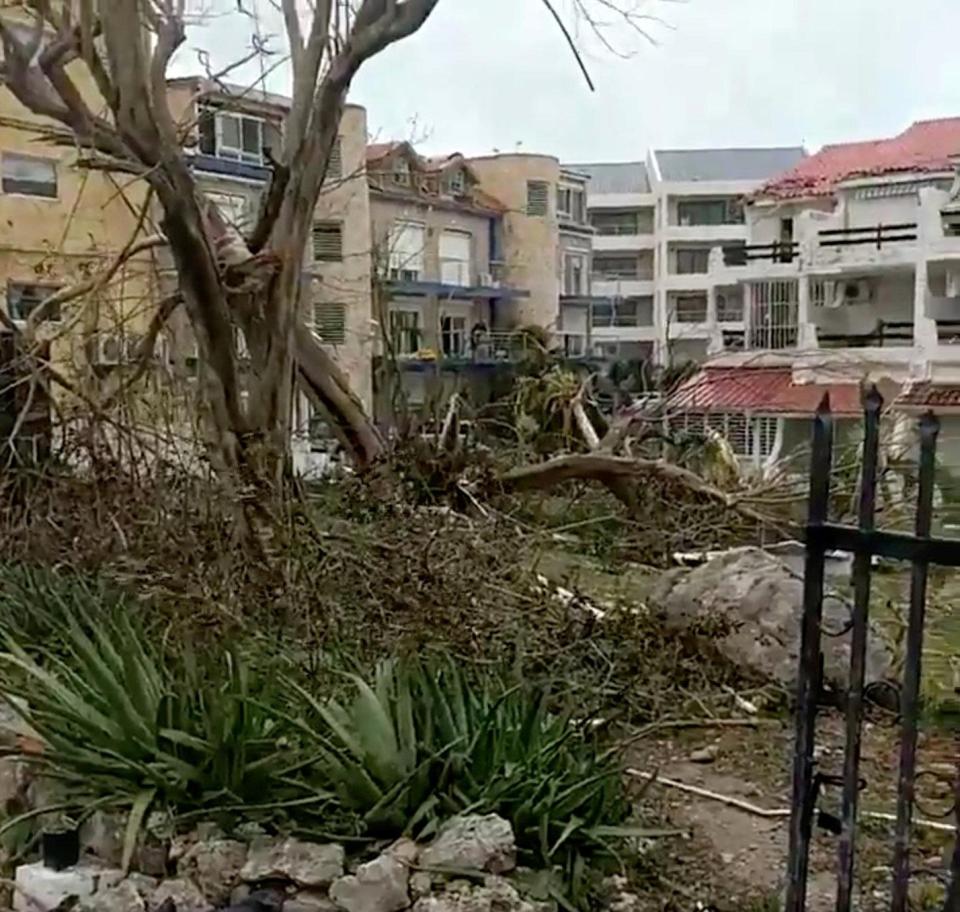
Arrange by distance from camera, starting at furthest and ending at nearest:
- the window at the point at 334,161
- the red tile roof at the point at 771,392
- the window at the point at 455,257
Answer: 1. the window at the point at 455,257
2. the red tile roof at the point at 771,392
3. the window at the point at 334,161

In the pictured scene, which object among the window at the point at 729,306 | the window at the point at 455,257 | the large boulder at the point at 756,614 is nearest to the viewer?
the large boulder at the point at 756,614

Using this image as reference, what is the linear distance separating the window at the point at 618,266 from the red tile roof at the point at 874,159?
20886mm

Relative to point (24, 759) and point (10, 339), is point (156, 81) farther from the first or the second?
point (24, 759)

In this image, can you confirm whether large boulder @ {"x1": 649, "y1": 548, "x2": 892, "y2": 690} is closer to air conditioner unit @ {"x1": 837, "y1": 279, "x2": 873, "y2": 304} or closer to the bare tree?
the bare tree

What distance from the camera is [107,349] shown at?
901cm

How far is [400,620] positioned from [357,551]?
0.74m

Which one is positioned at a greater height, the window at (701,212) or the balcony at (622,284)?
the window at (701,212)

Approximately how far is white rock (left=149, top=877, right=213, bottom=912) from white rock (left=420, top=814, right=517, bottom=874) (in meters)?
0.73

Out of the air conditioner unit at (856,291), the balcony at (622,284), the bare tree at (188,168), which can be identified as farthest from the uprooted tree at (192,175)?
the balcony at (622,284)

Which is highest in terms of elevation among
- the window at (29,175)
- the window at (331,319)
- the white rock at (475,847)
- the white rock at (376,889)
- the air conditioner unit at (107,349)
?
the window at (29,175)

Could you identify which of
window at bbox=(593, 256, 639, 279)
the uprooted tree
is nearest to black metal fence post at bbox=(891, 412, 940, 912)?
the uprooted tree

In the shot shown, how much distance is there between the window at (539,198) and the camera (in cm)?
3931

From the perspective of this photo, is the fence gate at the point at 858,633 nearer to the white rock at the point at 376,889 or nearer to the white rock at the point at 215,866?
the white rock at the point at 376,889

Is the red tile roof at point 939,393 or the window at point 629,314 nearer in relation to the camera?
the red tile roof at point 939,393
